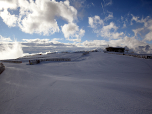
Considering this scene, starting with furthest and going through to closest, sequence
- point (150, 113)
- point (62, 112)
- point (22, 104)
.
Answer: point (22, 104)
point (62, 112)
point (150, 113)

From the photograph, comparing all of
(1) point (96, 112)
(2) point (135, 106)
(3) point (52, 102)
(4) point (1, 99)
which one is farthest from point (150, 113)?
(4) point (1, 99)

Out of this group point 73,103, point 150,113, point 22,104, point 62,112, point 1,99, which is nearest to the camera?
point 150,113

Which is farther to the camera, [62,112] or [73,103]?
[73,103]

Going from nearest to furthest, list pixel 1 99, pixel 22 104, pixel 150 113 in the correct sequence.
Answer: pixel 150 113
pixel 22 104
pixel 1 99

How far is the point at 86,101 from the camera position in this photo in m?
3.70

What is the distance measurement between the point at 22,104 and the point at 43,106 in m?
1.28

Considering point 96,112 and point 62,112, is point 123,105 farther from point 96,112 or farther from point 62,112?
point 62,112

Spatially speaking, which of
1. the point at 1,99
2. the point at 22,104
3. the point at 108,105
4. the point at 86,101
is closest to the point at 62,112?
the point at 86,101

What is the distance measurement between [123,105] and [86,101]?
65.3 inches

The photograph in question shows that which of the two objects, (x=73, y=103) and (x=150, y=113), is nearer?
(x=150, y=113)

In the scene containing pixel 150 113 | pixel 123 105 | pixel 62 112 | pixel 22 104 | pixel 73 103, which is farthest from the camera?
pixel 22 104

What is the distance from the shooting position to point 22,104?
3838 mm

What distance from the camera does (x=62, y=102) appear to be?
368 cm

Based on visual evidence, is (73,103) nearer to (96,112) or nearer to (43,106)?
(96,112)
